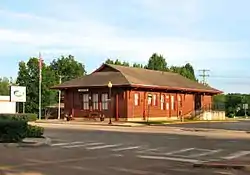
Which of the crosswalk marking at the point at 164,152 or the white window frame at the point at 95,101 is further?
the white window frame at the point at 95,101

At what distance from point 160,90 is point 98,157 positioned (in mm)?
46378

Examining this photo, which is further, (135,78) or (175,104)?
(175,104)

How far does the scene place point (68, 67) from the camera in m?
107

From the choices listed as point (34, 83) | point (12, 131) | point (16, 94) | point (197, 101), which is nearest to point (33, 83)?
point (34, 83)

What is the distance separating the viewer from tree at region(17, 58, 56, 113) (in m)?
84.4

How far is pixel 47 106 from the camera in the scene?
84.2 metres

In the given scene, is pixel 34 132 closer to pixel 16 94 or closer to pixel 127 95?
pixel 127 95

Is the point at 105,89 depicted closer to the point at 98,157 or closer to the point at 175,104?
the point at 175,104

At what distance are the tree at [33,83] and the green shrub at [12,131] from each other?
5784 cm

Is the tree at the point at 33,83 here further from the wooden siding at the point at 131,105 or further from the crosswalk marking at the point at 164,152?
the crosswalk marking at the point at 164,152

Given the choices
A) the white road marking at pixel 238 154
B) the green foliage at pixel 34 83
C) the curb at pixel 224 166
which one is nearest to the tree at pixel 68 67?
the green foliage at pixel 34 83

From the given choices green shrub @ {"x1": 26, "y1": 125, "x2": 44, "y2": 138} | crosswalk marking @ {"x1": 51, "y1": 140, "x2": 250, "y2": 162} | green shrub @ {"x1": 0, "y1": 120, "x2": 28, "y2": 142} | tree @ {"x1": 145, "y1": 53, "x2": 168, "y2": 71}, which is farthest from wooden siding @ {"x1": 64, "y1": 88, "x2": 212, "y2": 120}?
tree @ {"x1": 145, "y1": 53, "x2": 168, "y2": 71}

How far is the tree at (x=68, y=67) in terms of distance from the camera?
106 meters

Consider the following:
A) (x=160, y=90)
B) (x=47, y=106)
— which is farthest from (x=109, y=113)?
(x=47, y=106)
